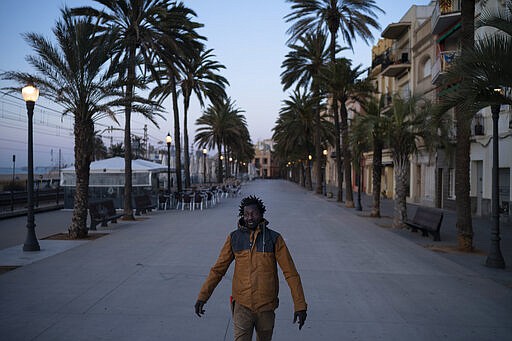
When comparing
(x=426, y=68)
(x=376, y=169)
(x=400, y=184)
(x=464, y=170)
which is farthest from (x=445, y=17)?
(x=464, y=170)

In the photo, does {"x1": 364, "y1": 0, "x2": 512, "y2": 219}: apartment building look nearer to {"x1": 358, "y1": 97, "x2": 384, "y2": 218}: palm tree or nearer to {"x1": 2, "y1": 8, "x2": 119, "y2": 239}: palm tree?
{"x1": 358, "y1": 97, "x2": 384, "y2": 218}: palm tree

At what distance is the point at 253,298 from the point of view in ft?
12.1

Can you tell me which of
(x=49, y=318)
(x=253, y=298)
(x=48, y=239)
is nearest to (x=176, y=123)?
(x=48, y=239)

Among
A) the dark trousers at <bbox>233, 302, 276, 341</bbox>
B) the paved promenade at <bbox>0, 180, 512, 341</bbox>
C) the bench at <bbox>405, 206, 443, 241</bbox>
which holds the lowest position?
the paved promenade at <bbox>0, 180, 512, 341</bbox>

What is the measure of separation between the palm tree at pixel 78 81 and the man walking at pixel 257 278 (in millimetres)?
10589

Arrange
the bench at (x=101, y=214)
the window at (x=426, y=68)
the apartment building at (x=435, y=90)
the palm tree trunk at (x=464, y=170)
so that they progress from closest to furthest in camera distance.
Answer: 1. the palm tree trunk at (x=464, y=170)
2. the bench at (x=101, y=214)
3. the apartment building at (x=435, y=90)
4. the window at (x=426, y=68)

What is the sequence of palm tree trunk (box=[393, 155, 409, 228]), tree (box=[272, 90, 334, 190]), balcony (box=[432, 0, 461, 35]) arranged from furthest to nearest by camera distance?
tree (box=[272, 90, 334, 190]) < balcony (box=[432, 0, 461, 35]) < palm tree trunk (box=[393, 155, 409, 228])

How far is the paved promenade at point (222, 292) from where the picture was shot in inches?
219

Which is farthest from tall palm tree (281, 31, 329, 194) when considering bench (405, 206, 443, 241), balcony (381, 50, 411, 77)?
bench (405, 206, 443, 241)

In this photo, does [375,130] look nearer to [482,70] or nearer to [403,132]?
[403,132]

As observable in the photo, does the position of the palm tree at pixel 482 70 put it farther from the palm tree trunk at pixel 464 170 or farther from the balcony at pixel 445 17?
the balcony at pixel 445 17

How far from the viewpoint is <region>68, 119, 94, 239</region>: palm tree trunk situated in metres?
13.1

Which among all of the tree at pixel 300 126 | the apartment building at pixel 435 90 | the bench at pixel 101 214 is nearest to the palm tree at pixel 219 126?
the tree at pixel 300 126

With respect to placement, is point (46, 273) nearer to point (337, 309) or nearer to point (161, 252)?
point (161, 252)
